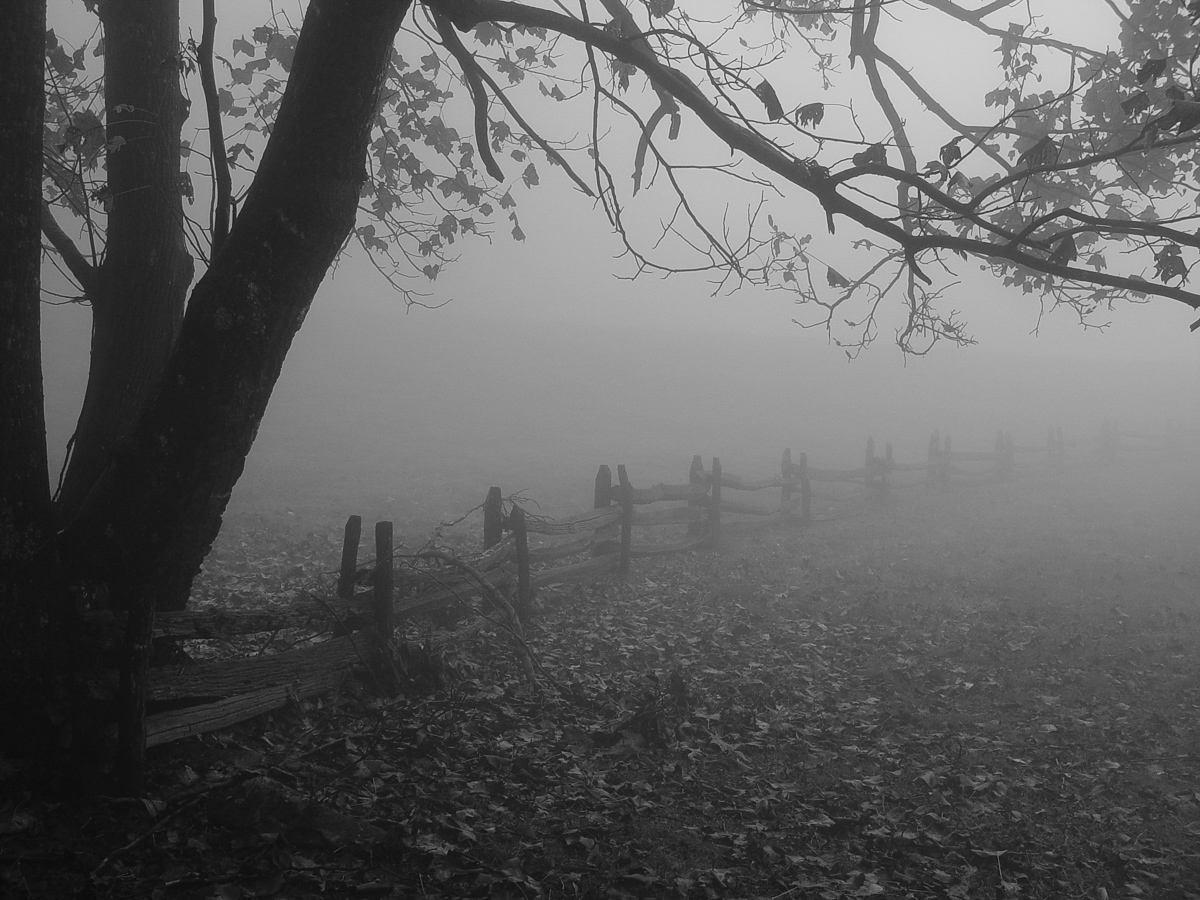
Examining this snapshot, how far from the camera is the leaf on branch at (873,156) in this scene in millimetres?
4316

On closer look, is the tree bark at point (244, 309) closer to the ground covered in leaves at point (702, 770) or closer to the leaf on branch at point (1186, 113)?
the ground covered in leaves at point (702, 770)

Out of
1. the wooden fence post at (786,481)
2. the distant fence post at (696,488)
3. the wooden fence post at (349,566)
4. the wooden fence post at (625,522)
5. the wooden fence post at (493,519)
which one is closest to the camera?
the wooden fence post at (349,566)

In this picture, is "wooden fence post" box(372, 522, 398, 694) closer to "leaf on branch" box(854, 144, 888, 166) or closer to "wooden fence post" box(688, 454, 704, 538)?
"leaf on branch" box(854, 144, 888, 166)

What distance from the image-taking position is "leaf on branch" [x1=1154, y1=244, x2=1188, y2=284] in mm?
3838

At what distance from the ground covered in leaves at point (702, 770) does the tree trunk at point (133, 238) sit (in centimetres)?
216

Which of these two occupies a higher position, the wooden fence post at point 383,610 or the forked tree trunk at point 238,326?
the forked tree trunk at point 238,326

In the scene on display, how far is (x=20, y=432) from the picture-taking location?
3654 millimetres

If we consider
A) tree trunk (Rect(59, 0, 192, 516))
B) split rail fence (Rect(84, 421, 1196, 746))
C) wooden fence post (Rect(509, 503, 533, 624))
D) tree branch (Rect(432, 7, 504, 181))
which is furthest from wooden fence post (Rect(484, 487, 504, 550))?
tree trunk (Rect(59, 0, 192, 516))

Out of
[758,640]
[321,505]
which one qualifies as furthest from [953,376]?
[758,640]

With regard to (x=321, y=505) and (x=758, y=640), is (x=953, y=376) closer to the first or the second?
(x=321, y=505)

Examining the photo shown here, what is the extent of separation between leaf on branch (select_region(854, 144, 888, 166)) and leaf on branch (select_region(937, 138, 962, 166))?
0.33 meters

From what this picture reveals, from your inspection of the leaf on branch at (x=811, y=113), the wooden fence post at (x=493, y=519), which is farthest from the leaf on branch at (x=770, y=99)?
the wooden fence post at (x=493, y=519)

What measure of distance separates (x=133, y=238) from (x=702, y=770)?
5162mm

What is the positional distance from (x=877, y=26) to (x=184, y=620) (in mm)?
7924
